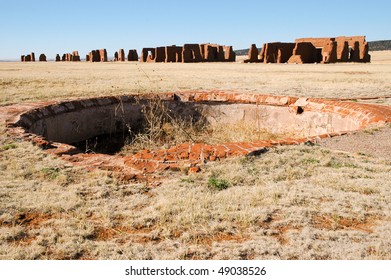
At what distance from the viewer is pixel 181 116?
326 inches

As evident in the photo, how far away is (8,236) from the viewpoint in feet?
7.61

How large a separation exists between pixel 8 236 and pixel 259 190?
192 cm

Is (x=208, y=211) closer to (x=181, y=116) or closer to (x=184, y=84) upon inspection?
(x=181, y=116)

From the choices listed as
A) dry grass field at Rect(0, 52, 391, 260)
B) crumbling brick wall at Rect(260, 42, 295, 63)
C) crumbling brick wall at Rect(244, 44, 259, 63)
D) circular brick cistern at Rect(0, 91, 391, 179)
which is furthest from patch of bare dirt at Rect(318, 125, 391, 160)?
crumbling brick wall at Rect(244, 44, 259, 63)

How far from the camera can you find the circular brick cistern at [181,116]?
3.84 metres

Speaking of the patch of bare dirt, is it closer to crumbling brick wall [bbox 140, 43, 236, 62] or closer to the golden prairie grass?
the golden prairie grass

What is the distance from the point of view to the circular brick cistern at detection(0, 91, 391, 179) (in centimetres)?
384

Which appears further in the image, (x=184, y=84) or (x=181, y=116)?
(x=184, y=84)

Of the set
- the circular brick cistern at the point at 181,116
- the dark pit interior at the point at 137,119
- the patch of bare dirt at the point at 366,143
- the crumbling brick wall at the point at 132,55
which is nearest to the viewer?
the circular brick cistern at the point at 181,116

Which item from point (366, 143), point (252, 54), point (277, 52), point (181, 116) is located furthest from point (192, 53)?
point (366, 143)

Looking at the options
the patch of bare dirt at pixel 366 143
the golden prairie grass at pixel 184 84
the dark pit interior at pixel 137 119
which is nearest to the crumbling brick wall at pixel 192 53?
the golden prairie grass at pixel 184 84

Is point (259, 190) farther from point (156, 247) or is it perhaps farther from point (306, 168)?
point (156, 247)

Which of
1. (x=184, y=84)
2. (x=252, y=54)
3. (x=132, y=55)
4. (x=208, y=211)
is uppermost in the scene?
(x=132, y=55)

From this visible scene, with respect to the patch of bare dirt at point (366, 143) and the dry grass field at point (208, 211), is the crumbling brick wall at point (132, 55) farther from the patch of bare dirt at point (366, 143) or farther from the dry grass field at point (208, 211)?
the dry grass field at point (208, 211)
